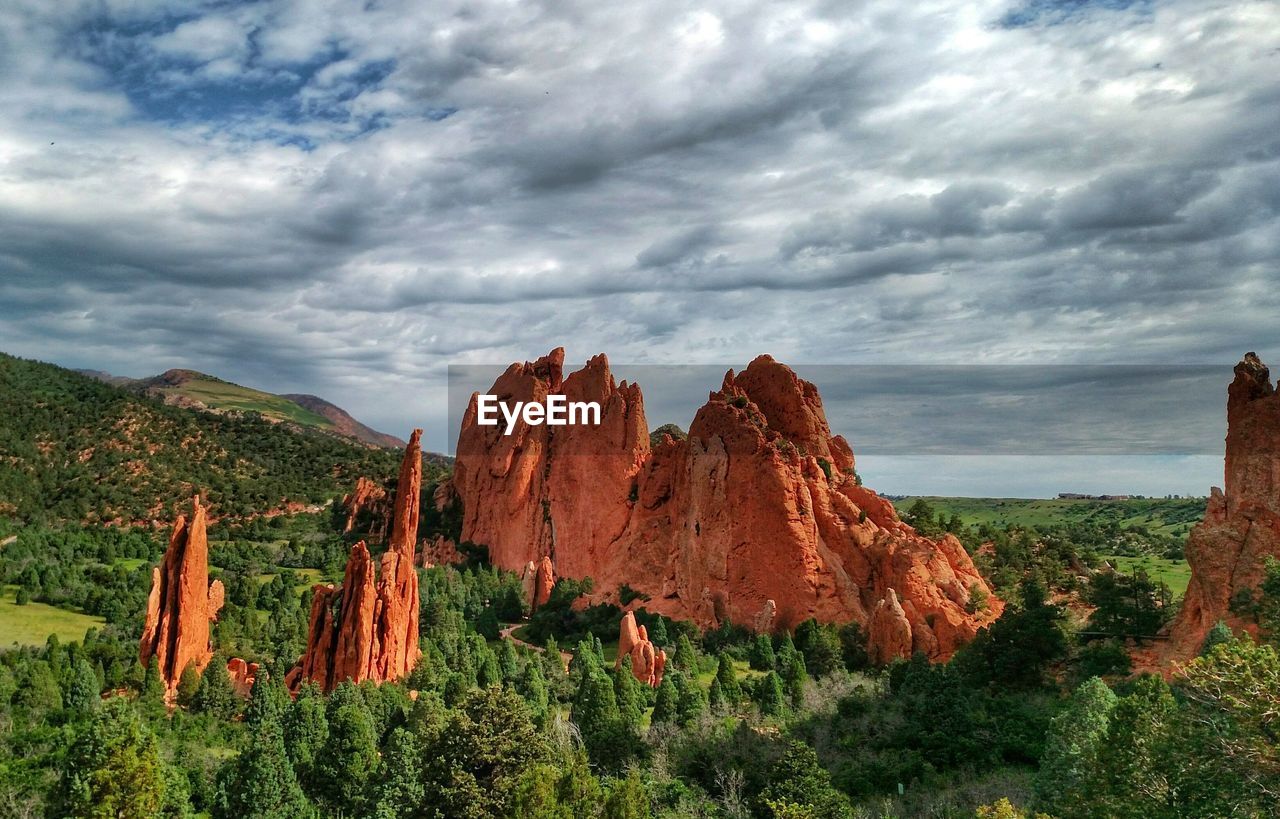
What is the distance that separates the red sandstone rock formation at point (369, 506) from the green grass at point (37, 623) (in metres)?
35.9

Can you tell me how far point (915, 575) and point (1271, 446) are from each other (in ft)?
67.6

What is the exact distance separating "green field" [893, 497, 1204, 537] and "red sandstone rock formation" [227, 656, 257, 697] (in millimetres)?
83181

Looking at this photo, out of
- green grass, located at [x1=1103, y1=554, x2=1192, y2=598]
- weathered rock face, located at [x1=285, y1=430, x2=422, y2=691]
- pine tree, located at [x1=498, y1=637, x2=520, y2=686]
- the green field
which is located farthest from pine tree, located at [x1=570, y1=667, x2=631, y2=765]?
the green field

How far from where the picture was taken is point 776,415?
68.8 m

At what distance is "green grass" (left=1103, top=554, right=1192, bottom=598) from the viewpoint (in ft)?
191

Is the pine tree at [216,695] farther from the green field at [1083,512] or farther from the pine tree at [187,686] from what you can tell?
the green field at [1083,512]

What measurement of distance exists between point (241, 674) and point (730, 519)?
105ft

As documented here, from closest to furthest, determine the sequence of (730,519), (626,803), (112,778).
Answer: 1. (626,803)
2. (112,778)
3. (730,519)

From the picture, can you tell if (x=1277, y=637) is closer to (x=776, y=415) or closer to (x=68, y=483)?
(x=776, y=415)

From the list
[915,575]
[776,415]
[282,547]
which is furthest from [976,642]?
[282,547]

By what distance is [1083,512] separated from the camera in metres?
144

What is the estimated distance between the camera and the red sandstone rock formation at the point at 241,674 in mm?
47469

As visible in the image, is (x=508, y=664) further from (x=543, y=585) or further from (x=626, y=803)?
(x=626, y=803)

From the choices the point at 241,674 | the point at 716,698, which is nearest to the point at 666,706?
the point at 716,698
